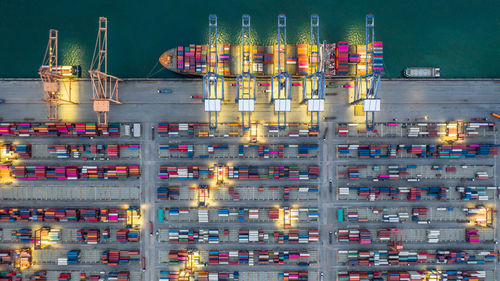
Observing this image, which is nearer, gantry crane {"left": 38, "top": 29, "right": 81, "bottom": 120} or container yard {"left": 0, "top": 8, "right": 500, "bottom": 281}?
gantry crane {"left": 38, "top": 29, "right": 81, "bottom": 120}

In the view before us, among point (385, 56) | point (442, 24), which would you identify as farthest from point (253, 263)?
point (442, 24)

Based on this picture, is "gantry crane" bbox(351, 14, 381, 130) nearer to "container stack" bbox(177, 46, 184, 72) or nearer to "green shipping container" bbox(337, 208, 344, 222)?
"green shipping container" bbox(337, 208, 344, 222)

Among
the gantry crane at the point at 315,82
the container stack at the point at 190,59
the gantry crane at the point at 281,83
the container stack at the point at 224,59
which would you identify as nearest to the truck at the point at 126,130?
the container stack at the point at 190,59

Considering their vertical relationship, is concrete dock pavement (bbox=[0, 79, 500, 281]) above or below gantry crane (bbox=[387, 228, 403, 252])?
above

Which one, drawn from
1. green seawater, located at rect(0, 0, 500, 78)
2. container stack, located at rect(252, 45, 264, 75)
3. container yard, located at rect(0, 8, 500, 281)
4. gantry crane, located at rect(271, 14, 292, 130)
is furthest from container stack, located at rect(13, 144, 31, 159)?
gantry crane, located at rect(271, 14, 292, 130)

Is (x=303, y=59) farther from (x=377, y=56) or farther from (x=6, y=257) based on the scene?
(x=6, y=257)

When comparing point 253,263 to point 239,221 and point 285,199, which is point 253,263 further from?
point 285,199
